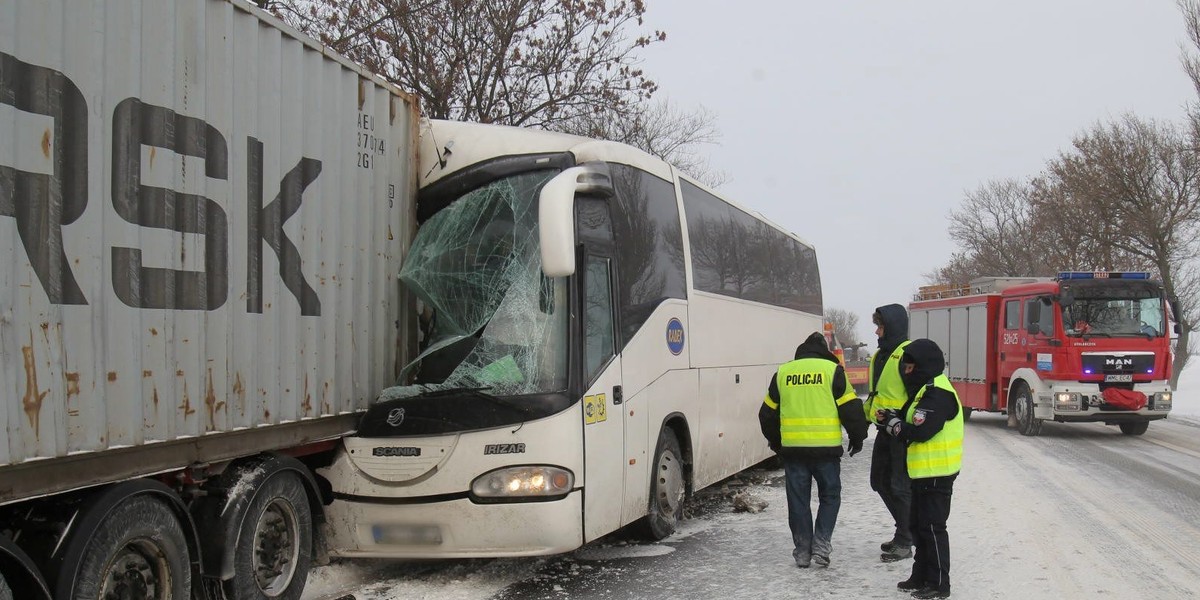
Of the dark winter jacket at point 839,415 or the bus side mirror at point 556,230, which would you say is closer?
the bus side mirror at point 556,230

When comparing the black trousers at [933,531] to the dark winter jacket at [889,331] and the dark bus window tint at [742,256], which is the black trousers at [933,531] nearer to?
the dark winter jacket at [889,331]

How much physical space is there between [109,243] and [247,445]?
1465 mm

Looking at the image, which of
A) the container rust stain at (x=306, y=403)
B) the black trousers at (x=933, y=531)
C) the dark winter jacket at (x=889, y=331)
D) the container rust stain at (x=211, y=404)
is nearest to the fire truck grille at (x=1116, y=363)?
the dark winter jacket at (x=889, y=331)

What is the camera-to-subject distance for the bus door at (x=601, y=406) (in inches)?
240

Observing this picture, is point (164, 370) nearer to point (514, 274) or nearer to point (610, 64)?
point (514, 274)

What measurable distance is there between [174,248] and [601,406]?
289cm

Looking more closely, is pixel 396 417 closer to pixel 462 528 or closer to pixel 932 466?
pixel 462 528

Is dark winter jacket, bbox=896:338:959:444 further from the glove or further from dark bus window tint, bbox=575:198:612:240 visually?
dark bus window tint, bbox=575:198:612:240

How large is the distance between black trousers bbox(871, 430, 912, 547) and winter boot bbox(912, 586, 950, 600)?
0.93 m

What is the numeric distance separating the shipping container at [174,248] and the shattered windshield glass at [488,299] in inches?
14.7

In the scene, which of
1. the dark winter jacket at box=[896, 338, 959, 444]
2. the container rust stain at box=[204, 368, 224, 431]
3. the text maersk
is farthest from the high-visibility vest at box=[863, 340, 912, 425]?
the container rust stain at box=[204, 368, 224, 431]

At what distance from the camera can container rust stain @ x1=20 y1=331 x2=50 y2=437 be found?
366 cm

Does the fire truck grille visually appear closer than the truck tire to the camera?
No

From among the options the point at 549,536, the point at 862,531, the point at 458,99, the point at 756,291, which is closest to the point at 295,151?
the point at 549,536
